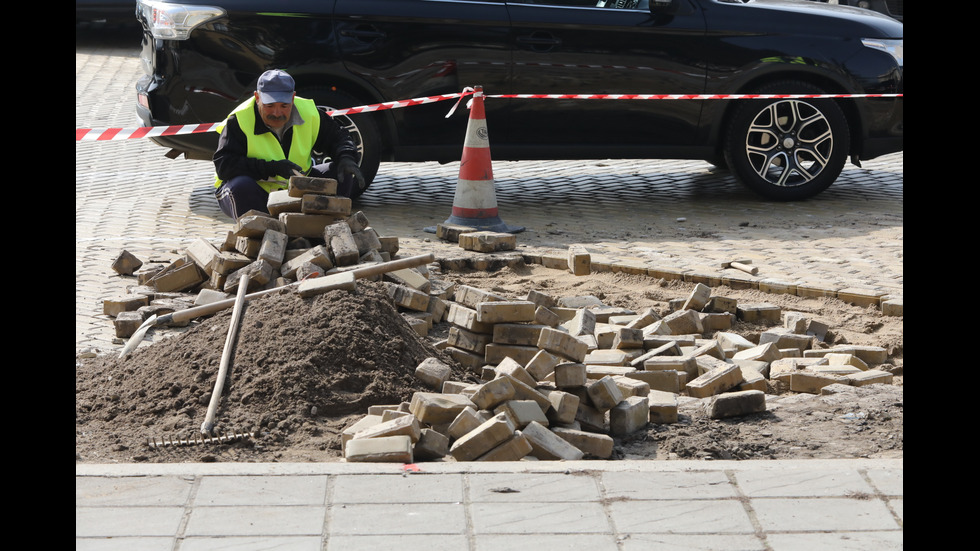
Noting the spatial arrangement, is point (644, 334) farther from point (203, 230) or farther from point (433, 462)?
point (203, 230)

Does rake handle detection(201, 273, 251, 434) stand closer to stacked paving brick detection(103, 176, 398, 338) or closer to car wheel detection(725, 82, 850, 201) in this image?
stacked paving brick detection(103, 176, 398, 338)

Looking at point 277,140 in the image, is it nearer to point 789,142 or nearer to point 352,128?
point 352,128

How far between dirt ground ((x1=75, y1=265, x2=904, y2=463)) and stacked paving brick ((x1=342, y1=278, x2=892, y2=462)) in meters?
0.11

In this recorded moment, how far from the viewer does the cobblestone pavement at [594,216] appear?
24.6 ft

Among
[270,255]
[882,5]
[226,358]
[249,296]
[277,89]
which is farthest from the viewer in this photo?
[882,5]

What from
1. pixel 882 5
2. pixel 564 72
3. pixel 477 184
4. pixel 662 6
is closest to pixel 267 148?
pixel 477 184

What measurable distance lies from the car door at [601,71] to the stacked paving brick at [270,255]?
107 inches

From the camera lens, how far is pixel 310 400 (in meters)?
4.68

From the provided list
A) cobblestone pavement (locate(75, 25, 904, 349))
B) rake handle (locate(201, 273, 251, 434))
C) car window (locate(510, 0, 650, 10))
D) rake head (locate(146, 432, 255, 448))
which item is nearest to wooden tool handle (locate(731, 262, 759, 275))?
cobblestone pavement (locate(75, 25, 904, 349))

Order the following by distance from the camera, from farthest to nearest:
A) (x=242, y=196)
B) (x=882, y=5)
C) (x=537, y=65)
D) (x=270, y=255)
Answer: (x=882, y=5) → (x=537, y=65) → (x=242, y=196) → (x=270, y=255)

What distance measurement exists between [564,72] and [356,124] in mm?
1645

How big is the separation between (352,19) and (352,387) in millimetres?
4734

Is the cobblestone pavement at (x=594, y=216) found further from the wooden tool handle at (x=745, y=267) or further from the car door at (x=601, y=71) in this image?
the car door at (x=601, y=71)

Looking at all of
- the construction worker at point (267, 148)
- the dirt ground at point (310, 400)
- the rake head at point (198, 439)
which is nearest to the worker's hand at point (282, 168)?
the construction worker at point (267, 148)
